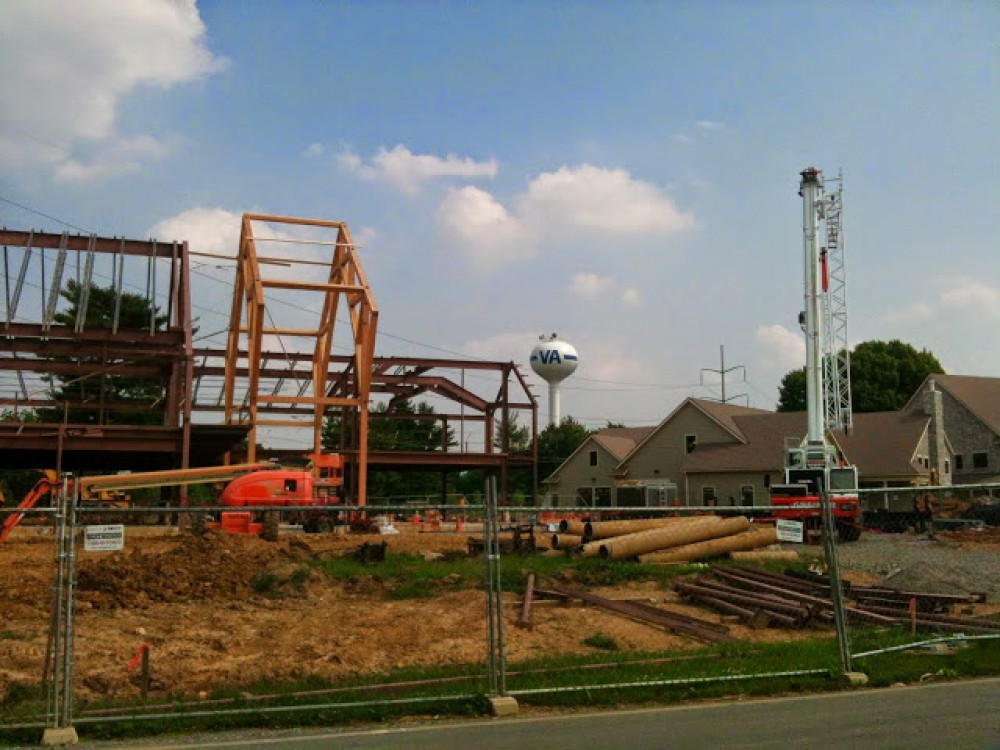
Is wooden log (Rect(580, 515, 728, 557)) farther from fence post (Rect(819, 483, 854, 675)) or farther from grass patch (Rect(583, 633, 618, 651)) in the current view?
fence post (Rect(819, 483, 854, 675))

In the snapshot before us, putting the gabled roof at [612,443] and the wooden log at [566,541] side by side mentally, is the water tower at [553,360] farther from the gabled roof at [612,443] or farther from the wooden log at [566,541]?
the wooden log at [566,541]

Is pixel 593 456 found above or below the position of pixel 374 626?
above

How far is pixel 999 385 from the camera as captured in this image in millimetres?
59500

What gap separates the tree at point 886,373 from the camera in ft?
250

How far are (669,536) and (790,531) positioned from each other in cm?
1039

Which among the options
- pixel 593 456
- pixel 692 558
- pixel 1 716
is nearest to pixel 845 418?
pixel 692 558

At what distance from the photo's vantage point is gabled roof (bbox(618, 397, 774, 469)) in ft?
188

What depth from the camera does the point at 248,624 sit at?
14125mm

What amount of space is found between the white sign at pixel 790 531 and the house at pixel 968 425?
4728 centimetres

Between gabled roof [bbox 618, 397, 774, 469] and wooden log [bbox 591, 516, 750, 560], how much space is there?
1364 inches

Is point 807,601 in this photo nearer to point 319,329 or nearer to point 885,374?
point 319,329

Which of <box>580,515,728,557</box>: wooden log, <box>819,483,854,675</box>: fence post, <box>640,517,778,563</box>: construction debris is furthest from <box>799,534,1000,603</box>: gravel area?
<box>819,483,854,675</box>: fence post

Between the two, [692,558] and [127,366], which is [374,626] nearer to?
[692,558]

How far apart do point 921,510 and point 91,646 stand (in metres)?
31.9
